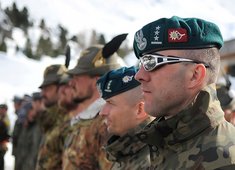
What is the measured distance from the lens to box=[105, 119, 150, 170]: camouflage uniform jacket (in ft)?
8.50

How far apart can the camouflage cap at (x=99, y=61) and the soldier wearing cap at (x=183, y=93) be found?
214cm

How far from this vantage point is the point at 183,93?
1.90 m

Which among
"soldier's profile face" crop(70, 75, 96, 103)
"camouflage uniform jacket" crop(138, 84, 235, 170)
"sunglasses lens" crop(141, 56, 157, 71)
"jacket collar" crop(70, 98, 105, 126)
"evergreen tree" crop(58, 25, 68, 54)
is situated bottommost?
"evergreen tree" crop(58, 25, 68, 54)

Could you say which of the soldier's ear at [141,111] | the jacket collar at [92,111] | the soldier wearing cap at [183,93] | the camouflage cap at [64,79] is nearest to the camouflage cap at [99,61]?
the jacket collar at [92,111]

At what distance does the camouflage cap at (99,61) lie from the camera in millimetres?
4188

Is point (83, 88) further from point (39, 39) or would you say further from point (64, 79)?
point (39, 39)

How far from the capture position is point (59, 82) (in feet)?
19.8

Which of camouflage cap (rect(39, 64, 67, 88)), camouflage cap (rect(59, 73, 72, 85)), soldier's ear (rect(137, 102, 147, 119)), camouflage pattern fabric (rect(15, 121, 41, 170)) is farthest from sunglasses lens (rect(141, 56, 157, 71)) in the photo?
camouflage pattern fabric (rect(15, 121, 41, 170))

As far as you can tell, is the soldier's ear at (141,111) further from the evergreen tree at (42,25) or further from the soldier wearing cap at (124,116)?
the evergreen tree at (42,25)

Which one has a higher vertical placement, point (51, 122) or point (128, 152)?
point (128, 152)

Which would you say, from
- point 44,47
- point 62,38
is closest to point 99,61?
point 44,47

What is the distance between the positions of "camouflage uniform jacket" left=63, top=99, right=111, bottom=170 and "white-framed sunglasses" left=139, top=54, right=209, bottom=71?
1525mm

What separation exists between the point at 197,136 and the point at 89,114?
2.09m

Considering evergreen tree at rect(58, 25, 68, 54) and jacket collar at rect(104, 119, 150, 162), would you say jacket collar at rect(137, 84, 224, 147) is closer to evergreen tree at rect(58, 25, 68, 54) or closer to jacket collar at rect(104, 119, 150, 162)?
jacket collar at rect(104, 119, 150, 162)
